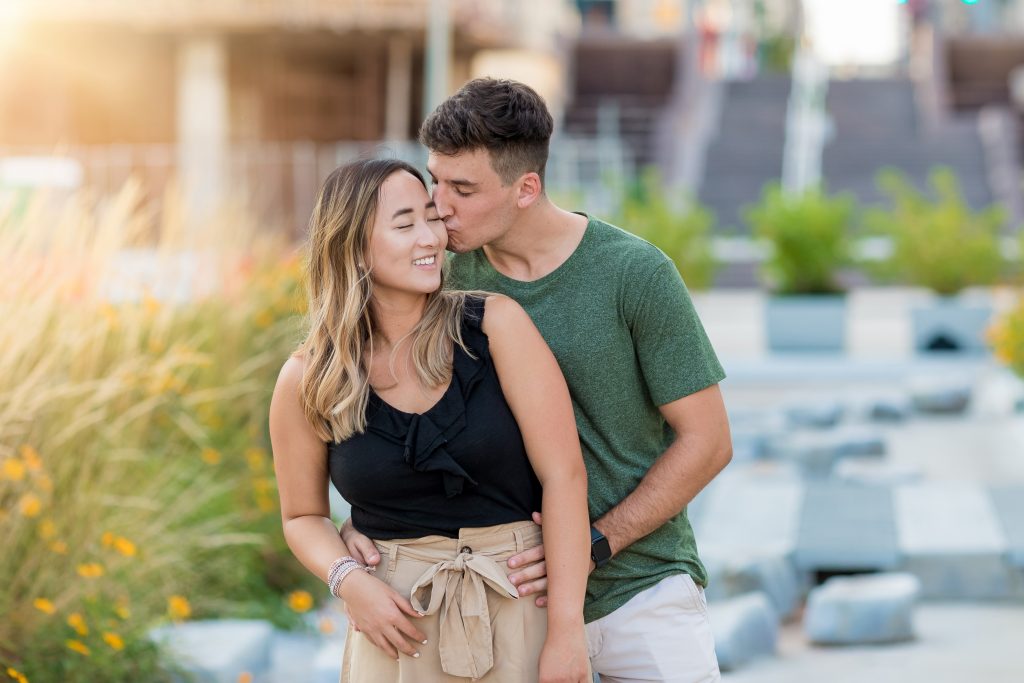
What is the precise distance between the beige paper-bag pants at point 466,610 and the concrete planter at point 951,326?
1203 centimetres

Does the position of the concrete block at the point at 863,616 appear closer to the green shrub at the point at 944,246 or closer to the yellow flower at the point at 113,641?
the yellow flower at the point at 113,641

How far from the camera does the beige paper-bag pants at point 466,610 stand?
2.39 metres

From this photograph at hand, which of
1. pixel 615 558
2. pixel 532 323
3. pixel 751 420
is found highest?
pixel 532 323

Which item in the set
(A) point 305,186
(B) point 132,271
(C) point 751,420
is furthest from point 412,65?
(B) point 132,271

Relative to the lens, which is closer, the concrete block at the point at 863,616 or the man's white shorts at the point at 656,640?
the man's white shorts at the point at 656,640

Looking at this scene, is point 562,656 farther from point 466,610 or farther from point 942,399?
point 942,399

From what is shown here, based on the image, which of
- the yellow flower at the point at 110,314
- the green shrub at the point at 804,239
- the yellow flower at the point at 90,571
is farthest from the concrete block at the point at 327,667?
the green shrub at the point at 804,239

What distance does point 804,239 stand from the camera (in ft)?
46.9

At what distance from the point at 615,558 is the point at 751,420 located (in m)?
7.62

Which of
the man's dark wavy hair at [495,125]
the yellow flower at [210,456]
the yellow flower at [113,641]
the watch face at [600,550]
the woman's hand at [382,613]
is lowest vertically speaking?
the yellow flower at [113,641]

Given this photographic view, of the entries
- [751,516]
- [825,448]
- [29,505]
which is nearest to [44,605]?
[29,505]

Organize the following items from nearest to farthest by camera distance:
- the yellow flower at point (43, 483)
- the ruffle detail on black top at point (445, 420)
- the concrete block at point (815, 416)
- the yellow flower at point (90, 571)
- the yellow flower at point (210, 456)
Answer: the ruffle detail on black top at point (445, 420) < the yellow flower at point (90, 571) < the yellow flower at point (43, 483) < the yellow flower at point (210, 456) < the concrete block at point (815, 416)

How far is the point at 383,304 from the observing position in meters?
2.52

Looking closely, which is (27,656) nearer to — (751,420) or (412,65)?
(751,420)
